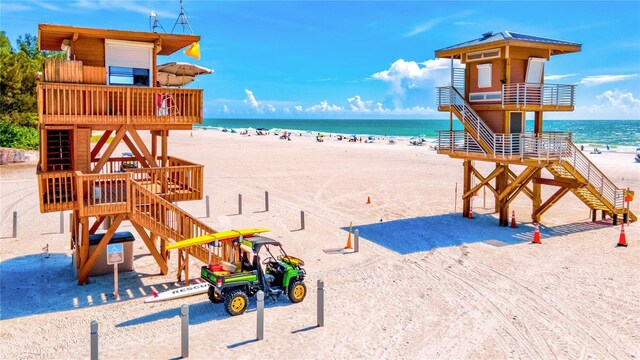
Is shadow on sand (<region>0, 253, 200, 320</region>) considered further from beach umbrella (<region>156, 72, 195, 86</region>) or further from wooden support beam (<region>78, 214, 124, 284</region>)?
beach umbrella (<region>156, 72, 195, 86</region>)

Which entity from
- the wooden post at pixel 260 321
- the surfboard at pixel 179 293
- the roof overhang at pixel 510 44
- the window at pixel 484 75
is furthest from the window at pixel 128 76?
the window at pixel 484 75

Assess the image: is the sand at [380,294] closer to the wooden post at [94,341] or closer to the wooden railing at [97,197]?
the wooden post at [94,341]

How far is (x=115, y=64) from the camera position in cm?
1639

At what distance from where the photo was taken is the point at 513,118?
23.9 m

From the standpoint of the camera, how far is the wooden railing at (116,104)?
14.5 metres

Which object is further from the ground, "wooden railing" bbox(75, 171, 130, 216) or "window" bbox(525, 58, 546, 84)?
"window" bbox(525, 58, 546, 84)

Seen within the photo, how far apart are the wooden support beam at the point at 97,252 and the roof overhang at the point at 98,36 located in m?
5.69

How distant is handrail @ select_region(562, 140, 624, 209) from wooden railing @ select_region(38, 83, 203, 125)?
16.6 metres

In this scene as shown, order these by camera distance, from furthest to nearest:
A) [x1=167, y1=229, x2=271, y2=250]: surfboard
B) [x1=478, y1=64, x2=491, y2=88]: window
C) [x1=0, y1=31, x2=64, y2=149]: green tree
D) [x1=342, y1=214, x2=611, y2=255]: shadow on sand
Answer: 1. [x1=0, y1=31, x2=64, y2=149]: green tree
2. [x1=478, y1=64, x2=491, y2=88]: window
3. [x1=342, y1=214, x2=611, y2=255]: shadow on sand
4. [x1=167, y1=229, x2=271, y2=250]: surfboard

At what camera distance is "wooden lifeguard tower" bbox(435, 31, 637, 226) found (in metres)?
22.6

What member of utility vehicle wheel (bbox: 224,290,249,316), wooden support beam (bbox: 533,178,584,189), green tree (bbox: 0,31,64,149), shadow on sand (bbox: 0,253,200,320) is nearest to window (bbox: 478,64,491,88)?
wooden support beam (bbox: 533,178,584,189)

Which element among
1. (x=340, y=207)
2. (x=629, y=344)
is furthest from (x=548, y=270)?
(x=340, y=207)

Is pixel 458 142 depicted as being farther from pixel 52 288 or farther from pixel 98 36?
pixel 52 288

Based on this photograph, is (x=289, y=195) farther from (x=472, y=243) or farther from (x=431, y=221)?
(x=472, y=243)
